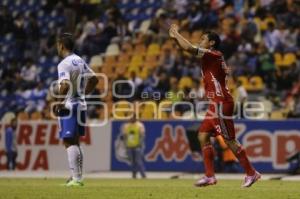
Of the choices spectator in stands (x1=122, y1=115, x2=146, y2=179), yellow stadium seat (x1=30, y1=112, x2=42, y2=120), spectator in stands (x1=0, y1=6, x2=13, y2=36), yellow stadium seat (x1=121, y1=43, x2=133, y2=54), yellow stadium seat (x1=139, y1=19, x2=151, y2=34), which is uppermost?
spectator in stands (x1=0, y1=6, x2=13, y2=36)

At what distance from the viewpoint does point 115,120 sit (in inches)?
1099

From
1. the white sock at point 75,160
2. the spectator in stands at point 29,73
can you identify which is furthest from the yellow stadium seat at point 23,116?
the white sock at point 75,160

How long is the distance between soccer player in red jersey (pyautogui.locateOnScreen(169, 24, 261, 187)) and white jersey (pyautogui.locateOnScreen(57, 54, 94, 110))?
2.20 m

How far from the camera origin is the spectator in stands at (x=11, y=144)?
2869 centimetres

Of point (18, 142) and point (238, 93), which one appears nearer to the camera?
point (238, 93)

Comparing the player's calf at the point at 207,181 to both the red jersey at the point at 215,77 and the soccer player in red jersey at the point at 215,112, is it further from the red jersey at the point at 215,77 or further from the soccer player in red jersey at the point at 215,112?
the red jersey at the point at 215,77

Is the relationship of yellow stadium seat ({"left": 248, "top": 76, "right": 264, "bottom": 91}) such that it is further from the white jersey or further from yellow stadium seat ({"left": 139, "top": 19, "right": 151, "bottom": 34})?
the white jersey

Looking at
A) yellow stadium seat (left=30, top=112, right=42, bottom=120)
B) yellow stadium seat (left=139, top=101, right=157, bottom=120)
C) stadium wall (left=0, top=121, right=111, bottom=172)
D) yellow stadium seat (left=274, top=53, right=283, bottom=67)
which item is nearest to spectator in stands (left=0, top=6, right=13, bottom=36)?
yellow stadium seat (left=30, top=112, right=42, bottom=120)

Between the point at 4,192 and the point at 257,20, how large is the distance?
17396 millimetres

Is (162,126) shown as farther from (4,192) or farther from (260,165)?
(4,192)

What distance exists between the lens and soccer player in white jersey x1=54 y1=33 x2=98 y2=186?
14.9 m

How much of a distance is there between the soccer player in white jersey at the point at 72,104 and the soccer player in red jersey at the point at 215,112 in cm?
224

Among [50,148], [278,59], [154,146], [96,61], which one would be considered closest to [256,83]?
[278,59]

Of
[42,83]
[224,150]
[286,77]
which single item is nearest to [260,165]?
[224,150]
